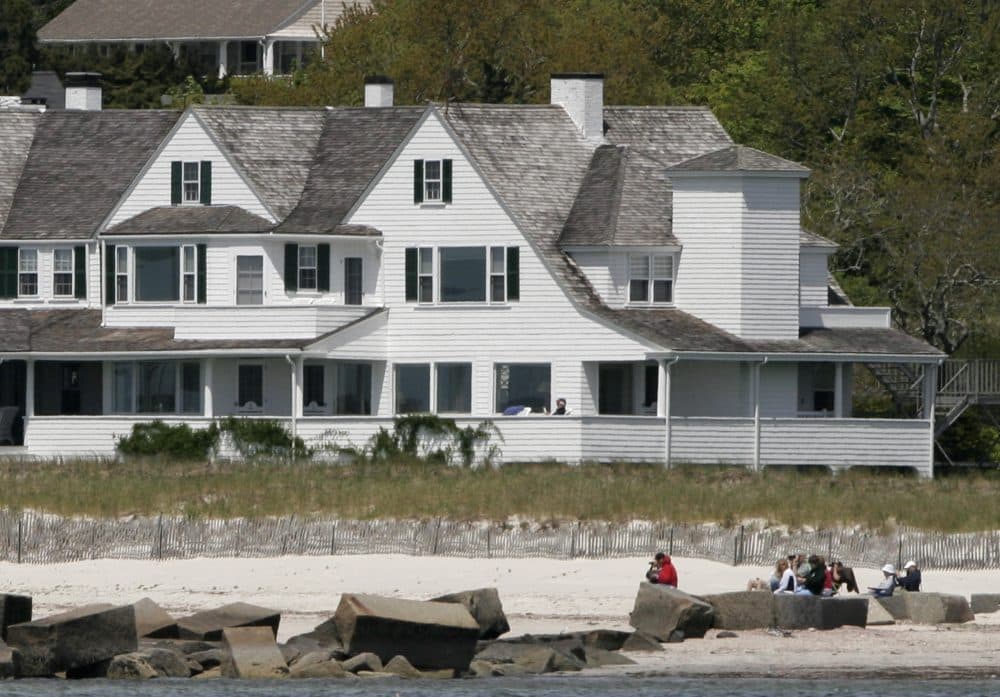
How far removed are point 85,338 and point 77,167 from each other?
18.5ft

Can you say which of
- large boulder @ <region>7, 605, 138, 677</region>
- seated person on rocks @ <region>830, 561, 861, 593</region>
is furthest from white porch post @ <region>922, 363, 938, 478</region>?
large boulder @ <region>7, 605, 138, 677</region>

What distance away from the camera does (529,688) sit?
38.3m

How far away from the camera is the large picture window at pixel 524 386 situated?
62031 mm

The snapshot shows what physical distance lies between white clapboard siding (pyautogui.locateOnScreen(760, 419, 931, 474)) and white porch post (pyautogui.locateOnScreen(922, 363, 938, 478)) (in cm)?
5

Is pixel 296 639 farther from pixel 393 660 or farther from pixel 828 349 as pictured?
pixel 828 349

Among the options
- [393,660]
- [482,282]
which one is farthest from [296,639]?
[482,282]

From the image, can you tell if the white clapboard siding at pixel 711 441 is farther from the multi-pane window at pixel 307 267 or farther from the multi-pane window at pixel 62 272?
the multi-pane window at pixel 62 272

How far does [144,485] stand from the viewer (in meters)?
52.0

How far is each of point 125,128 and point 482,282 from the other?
1074 cm

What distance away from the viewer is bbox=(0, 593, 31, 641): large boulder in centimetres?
4012

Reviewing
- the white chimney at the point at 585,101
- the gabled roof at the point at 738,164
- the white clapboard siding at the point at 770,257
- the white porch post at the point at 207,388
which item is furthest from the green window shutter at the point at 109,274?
the white clapboard siding at the point at 770,257

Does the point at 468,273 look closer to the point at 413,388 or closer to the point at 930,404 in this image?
the point at 413,388

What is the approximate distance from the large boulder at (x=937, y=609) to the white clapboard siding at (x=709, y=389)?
64.3 feet

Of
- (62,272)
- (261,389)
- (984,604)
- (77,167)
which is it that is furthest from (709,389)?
(984,604)
